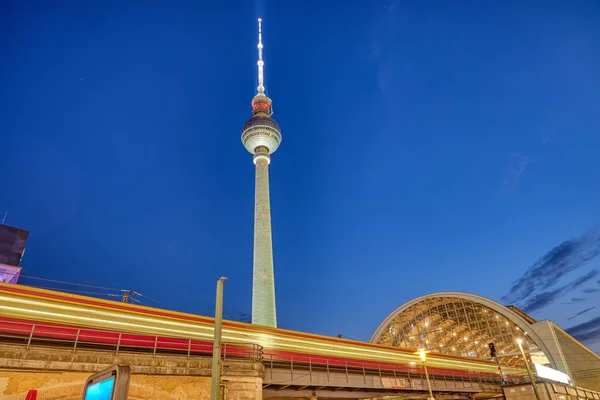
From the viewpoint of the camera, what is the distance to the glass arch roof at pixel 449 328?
195 ft

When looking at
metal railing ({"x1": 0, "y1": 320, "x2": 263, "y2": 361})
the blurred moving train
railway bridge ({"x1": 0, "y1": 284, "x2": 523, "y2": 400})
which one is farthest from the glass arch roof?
metal railing ({"x1": 0, "y1": 320, "x2": 263, "y2": 361})

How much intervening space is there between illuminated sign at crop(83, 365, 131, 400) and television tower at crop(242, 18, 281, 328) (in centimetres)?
6045

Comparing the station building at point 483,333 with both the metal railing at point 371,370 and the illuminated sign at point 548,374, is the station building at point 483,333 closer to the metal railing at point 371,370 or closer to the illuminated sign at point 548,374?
the illuminated sign at point 548,374

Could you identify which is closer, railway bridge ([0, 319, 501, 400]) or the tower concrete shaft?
railway bridge ([0, 319, 501, 400])

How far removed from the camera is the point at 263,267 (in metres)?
66.9

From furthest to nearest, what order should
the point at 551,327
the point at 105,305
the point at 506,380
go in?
1. the point at 551,327
2. the point at 506,380
3. the point at 105,305

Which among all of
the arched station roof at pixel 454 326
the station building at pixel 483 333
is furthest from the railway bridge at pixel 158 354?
the arched station roof at pixel 454 326

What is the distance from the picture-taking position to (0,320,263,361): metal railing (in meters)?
14.4

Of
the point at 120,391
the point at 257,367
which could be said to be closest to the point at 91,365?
the point at 257,367

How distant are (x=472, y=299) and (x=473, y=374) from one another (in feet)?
74.1

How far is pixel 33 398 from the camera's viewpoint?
707 centimetres

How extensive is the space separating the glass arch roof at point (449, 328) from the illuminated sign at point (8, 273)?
5831 cm

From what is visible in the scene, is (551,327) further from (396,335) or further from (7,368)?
(7,368)

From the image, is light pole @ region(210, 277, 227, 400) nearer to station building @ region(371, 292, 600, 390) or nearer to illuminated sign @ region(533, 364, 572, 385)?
illuminated sign @ region(533, 364, 572, 385)
